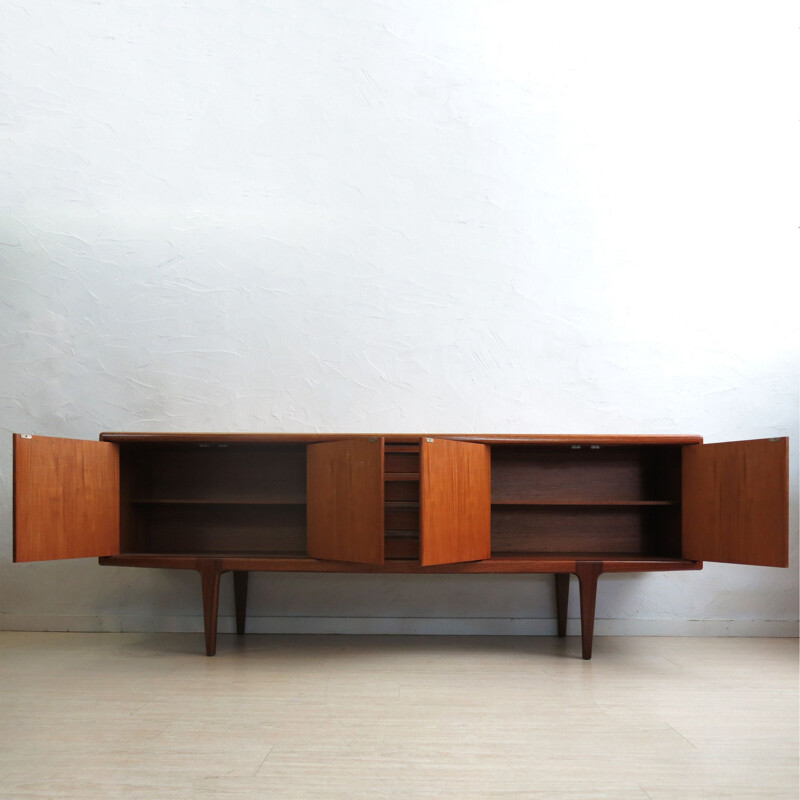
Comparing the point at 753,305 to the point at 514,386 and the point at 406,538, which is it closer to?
the point at 514,386

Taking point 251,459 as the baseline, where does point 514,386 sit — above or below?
above

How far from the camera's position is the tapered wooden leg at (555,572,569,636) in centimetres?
296

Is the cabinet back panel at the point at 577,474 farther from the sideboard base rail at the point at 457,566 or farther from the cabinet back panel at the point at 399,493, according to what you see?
the cabinet back panel at the point at 399,493

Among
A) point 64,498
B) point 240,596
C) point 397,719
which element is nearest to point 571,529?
point 397,719

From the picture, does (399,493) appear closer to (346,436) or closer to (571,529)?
(346,436)

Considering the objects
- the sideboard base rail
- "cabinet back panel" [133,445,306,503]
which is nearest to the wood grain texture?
the sideboard base rail

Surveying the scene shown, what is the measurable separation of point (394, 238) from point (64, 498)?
1.73 meters

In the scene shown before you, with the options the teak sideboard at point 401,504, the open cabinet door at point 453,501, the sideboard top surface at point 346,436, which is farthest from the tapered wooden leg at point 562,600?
the sideboard top surface at point 346,436

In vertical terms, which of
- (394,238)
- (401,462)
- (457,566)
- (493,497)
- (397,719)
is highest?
(394,238)

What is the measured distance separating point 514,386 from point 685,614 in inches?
49.0

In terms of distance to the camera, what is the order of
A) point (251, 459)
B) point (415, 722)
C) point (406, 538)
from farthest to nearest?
point (251, 459) < point (406, 538) < point (415, 722)

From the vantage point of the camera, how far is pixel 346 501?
2541mm

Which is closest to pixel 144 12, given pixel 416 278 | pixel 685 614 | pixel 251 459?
pixel 416 278

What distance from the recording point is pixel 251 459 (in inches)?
120
